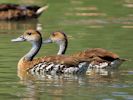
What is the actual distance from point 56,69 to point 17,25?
9793mm

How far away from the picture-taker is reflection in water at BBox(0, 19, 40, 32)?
2560 centimetres

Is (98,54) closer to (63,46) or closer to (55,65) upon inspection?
(63,46)

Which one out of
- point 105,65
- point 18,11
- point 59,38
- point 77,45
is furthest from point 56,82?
point 18,11

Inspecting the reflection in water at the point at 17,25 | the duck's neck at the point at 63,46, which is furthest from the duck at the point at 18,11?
the duck's neck at the point at 63,46

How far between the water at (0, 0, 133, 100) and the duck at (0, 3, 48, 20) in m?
0.35

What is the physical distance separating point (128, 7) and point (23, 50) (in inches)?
385

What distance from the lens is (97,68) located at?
59.0 feet

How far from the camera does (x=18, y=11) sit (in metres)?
28.8

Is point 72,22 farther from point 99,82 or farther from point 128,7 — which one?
point 99,82

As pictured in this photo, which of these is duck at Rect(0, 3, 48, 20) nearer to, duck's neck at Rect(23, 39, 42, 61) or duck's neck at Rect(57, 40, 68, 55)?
duck's neck at Rect(57, 40, 68, 55)

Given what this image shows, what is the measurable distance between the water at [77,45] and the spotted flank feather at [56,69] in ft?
0.77

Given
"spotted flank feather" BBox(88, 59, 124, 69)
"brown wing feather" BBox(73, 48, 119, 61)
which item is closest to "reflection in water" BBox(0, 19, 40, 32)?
"brown wing feather" BBox(73, 48, 119, 61)

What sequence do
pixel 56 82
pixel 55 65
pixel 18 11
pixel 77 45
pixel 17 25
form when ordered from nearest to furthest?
1. pixel 56 82
2. pixel 55 65
3. pixel 77 45
4. pixel 17 25
5. pixel 18 11

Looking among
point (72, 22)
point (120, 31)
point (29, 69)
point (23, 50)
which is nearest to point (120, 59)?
point (29, 69)
